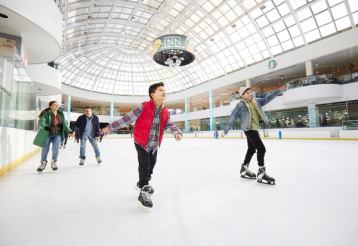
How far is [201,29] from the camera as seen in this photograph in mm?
26422

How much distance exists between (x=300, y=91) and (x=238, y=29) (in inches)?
404

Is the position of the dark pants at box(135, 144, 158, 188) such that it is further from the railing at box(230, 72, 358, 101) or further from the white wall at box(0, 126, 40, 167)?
the railing at box(230, 72, 358, 101)

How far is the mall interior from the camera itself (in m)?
1.78

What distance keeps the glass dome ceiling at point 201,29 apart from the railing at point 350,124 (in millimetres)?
8120

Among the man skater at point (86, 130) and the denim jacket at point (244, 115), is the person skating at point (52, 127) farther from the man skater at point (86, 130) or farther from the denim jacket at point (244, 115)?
the denim jacket at point (244, 115)

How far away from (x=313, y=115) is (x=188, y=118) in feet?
71.1

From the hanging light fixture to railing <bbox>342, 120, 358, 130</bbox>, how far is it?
1198cm

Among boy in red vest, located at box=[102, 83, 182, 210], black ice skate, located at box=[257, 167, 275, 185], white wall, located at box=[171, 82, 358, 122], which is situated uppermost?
white wall, located at box=[171, 82, 358, 122]

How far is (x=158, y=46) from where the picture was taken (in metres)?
12.8

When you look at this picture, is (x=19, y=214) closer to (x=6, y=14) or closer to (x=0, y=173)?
(x=0, y=173)

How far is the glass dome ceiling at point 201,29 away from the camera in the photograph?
18.5 meters

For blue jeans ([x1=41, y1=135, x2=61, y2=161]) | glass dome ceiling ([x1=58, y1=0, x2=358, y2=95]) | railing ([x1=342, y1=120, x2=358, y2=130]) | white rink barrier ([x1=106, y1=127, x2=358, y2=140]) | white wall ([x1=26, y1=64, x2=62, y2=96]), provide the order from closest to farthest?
blue jeans ([x1=41, y1=135, x2=61, y2=161]), white wall ([x1=26, y1=64, x2=62, y2=96]), railing ([x1=342, y1=120, x2=358, y2=130]), white rink barrier ([x1=106, y1=127, x2=358, y2=140]), glass dome ceiling ([x1=58, y1=0, x2=358, y2=95])

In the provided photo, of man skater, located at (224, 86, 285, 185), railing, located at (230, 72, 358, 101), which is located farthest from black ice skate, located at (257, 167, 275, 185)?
railing, located at (230, 72, 358, 101)

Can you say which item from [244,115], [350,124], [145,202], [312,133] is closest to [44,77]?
[244,115]
